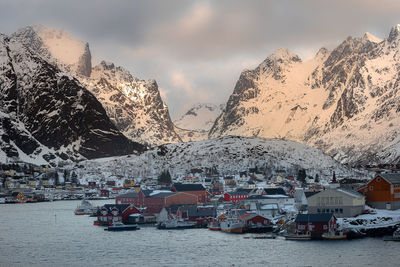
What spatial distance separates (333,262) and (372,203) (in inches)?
1547

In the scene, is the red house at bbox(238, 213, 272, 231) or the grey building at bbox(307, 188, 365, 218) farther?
the red house at bbox(238, 213, 272, 231)

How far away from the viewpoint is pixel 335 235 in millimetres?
104500

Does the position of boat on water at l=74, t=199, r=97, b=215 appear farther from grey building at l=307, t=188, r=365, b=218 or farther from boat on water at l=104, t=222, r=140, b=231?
grey building at l=307, t=188, r=365, b=218

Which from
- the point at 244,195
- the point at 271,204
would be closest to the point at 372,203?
the point at 271,204

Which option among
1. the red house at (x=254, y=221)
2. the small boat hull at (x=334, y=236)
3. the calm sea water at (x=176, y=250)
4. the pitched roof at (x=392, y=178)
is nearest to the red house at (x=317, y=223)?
the small boat hull at (x=334, y=236)

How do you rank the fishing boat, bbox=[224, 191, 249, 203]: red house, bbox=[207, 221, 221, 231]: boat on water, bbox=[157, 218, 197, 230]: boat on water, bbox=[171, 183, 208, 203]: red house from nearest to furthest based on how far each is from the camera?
the fishing boat
bbox=[207, 221, 221, 231]: boat on water
bbox=[157, 218, 197, 230]: boat on water
bbox=[171, 183, 208, 203]: red house
bbox=[224, 191, 249, 203]: red house

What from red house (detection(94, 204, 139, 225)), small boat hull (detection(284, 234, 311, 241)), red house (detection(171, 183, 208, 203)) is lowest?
small boat hull (detection(284, 234, 311, 241))

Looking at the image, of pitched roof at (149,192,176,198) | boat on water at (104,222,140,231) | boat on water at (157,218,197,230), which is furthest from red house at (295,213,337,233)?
pitched roof at (149,192,176,198)

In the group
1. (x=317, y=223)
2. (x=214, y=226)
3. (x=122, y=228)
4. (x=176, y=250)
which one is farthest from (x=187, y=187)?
(x=176, y=250)

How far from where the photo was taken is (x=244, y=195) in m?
173

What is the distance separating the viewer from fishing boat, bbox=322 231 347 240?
10412 centimetres

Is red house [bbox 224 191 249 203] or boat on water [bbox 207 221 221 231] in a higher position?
red house [bbox 224 191 249 203]

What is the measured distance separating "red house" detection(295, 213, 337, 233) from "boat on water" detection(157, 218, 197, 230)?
26.8 metres

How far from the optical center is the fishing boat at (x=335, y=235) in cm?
10412
